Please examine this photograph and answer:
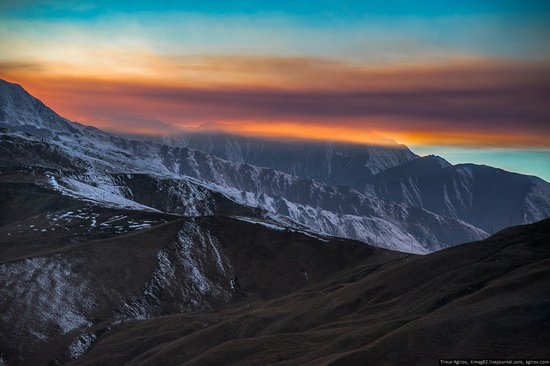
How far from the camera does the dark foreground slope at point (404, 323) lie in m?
111

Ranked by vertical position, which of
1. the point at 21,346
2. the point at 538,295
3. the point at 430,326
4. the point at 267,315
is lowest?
the point at 21,346

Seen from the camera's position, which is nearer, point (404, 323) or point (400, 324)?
point (404, 323)

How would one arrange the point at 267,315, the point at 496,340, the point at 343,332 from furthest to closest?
the point at 267,315 < the point at 343,332 < the point at 496,340

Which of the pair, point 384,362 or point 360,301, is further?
point 360,301

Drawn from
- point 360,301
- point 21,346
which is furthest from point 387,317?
point 21,346

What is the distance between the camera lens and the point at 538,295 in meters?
120

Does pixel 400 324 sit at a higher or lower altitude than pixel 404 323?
lower

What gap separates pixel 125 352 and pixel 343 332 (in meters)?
72.8

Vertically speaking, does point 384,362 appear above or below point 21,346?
above

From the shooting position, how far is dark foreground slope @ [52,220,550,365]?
111 meters

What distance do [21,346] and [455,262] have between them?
433ft

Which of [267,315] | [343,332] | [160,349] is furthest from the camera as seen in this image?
[267,315]

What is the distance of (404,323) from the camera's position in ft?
435

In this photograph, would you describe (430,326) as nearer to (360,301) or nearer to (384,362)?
(384,362)
